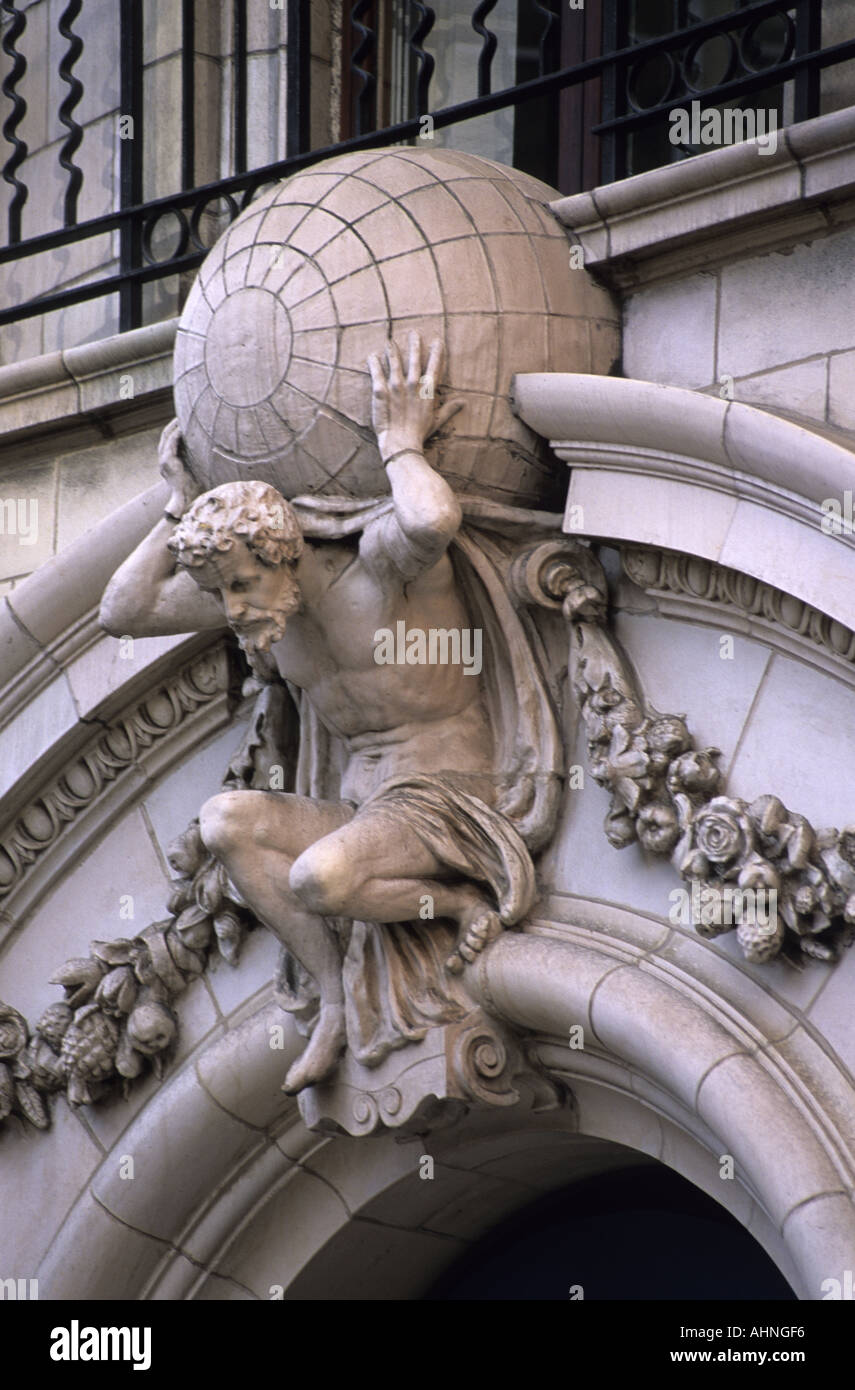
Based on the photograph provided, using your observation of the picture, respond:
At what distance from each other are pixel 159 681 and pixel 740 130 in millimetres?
1620

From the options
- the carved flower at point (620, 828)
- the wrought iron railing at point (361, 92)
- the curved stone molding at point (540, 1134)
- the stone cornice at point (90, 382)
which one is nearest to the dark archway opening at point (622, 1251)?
the curved stone molding at point (540, 1134)

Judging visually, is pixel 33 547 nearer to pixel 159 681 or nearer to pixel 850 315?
pixel 159 681

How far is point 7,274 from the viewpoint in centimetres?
602

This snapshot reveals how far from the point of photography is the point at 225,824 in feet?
14.2

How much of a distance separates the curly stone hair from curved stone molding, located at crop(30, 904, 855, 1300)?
82 cm

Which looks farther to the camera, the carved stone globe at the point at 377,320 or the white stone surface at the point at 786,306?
the carved stone globe at the point at 377,320

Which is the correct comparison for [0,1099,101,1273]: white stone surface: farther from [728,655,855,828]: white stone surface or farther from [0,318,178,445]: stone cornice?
[728,655,855,828]: white stone surface

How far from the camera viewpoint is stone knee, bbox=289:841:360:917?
412cm

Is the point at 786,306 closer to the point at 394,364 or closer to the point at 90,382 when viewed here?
the point at 394,364

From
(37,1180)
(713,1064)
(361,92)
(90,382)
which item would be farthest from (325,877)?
(361,92)

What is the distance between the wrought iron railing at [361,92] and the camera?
13.7 ft

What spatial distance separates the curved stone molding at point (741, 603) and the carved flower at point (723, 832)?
28 centimetres

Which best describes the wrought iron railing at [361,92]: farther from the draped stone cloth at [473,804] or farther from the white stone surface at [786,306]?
the draped stone cloth at [473,804]
